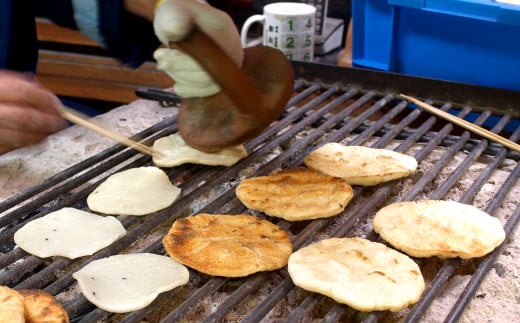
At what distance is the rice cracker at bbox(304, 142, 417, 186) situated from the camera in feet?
6.69

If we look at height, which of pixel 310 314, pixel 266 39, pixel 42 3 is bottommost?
pixel 310 314

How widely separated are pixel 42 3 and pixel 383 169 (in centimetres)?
156

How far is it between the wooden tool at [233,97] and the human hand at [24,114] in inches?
16.4

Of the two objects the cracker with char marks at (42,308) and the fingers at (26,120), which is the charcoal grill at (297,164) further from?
the fingers at (26,120)

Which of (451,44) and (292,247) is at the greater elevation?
(451,44)

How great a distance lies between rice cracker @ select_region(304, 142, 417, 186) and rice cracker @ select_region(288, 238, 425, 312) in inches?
14.5

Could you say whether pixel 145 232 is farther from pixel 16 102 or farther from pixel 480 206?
pixel 480 206

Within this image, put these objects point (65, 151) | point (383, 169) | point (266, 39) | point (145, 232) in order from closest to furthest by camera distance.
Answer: point (145, 232)
point (383, 169)
point (65, 151)
point (266, 39)

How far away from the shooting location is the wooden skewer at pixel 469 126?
2.28 metres

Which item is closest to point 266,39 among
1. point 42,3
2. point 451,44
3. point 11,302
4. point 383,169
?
point 451,44

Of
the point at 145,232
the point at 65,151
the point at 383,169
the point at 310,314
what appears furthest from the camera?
the point at 65,151

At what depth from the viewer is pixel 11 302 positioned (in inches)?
54.4

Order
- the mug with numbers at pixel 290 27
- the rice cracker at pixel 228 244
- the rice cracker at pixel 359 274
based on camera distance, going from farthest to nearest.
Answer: the mug with numbers at pixel 290 27, the rice cracker at pixel 228 244, the rice cracker at pixel 359 274

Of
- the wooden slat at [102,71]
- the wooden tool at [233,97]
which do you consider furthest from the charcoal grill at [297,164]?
the wooden slat at [102,71]
